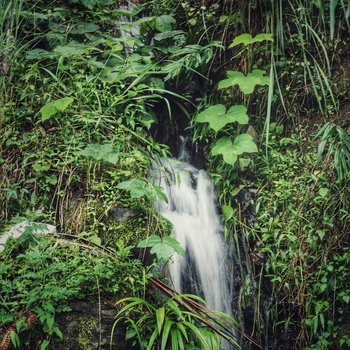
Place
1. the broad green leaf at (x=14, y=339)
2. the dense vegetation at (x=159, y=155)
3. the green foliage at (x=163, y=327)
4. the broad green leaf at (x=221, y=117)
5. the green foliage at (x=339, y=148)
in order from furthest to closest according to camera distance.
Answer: the broad green leaf at (x=221, y=117) → the green foliage at (x=339, y=148) → the dense vegetation at (x=159, y=155) → the green foliage at (x=163, y=327) → the broad green leaf at (x=14, y=339)

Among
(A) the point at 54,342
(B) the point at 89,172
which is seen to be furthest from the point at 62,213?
(A) the point at 54,342

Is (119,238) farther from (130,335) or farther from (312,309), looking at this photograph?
(312,309)

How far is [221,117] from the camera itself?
3039 millimetres

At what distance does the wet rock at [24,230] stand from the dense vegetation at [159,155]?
1.0 inches

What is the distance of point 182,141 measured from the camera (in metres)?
3.72

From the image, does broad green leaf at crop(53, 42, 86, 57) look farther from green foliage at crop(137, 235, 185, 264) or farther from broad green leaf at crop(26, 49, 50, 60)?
green foliage at crop(137, 235, 185, 264)

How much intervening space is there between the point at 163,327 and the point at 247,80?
6.03 ft

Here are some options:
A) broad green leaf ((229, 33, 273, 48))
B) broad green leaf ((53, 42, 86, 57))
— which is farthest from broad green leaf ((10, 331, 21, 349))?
broad green leaf ((229, 33, 273, 48))

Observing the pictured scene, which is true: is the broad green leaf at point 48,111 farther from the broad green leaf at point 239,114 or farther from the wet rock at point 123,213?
the broad green leaf at point 239,114

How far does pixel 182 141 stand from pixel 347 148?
1482 millimetres

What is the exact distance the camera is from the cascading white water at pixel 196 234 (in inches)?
113

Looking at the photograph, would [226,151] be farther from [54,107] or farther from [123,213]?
[54,107]

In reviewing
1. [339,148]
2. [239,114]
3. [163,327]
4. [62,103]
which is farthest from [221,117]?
[163,327]

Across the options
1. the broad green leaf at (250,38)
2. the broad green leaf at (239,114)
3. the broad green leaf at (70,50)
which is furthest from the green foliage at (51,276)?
the broad green leaf at (250,38)
